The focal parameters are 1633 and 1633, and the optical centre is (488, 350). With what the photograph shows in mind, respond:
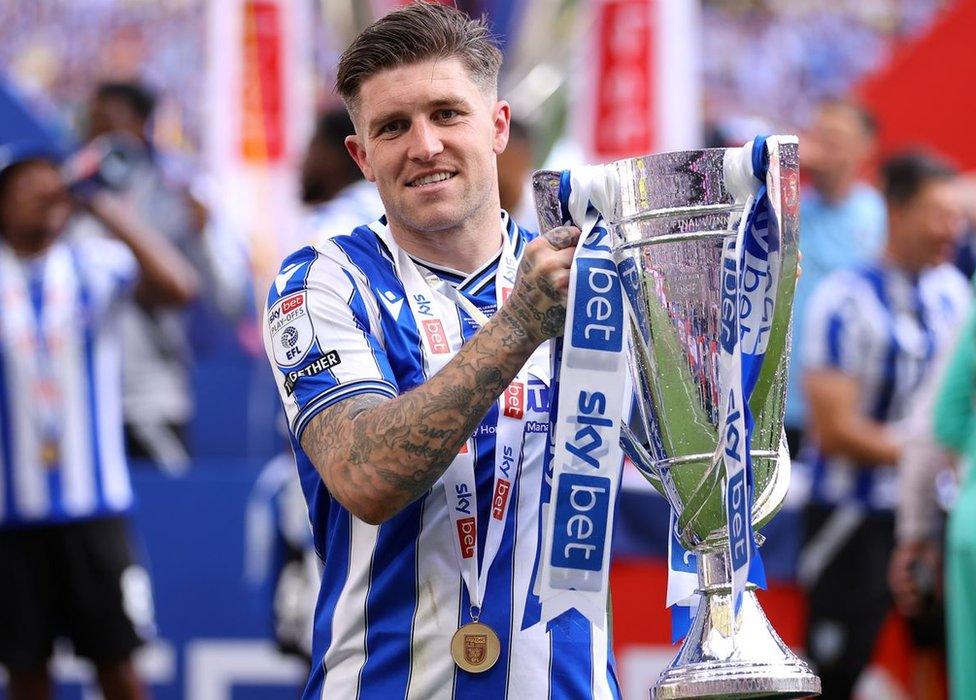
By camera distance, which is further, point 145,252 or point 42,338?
point 145,252

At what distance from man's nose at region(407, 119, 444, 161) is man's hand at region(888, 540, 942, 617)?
3.39 metres

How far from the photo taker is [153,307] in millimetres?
7180

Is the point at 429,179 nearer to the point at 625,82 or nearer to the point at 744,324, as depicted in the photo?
the point at 744,324

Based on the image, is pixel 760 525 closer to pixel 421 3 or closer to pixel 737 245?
pixel 737 245

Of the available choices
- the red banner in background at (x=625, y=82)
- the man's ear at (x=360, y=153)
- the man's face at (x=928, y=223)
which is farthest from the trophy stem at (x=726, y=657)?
the red banner in background at (x=625, y=82)

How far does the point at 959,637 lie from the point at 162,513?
10.9 feet

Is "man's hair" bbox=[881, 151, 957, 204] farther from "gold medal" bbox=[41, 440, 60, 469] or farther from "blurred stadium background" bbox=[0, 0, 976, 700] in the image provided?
"gold medal" bbox=[41, 440, 60, 469]

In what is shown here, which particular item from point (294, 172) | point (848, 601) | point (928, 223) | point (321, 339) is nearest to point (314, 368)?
point (321, 339)

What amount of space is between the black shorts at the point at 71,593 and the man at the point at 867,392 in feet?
7.98

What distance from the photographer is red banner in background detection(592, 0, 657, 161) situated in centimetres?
732

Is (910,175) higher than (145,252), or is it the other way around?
(910,175)

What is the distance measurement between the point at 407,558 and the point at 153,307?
16.6 feet

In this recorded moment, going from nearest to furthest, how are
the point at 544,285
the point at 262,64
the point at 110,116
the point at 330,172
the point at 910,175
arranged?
the point at 544,285 < the point at 330,172 < the point at 910,175 < the point at 110,116 < the point at 262,64

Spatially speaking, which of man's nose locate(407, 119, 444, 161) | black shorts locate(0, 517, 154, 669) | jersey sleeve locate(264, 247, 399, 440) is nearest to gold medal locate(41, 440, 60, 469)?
black shorts locate(0, 517, 154, 669)
